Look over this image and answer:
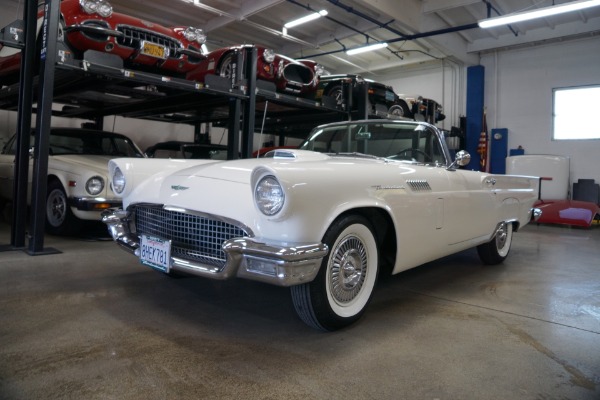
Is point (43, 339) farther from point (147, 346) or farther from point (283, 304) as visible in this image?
point (283, 304)

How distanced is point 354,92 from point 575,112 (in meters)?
7.50

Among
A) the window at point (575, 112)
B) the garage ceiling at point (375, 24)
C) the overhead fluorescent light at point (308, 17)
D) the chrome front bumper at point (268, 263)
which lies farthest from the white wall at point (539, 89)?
the chrome front bumper at point (268, 263)

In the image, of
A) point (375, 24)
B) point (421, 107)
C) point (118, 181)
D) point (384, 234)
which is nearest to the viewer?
point (384, 234)

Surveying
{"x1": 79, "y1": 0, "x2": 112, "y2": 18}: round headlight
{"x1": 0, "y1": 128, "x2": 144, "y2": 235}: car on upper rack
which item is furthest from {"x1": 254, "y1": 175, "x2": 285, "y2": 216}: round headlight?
{"x1": 79, "y1": 0, "x2": 112, "y2": 18}: round headlight

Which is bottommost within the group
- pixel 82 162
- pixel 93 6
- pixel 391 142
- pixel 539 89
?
pixel 82 162

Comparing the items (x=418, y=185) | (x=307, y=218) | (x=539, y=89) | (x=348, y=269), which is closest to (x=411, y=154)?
(x=418, y=185)

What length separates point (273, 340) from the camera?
7.19 ft

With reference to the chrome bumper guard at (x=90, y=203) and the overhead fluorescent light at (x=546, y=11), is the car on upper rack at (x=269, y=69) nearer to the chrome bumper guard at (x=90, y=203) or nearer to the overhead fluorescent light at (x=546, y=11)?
the chrome bumper guard at (x=90, y=203)

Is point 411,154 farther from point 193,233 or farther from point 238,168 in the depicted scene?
point 193,233

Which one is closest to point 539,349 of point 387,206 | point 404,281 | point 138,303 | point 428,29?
point 387,206

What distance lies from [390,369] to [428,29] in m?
10.2

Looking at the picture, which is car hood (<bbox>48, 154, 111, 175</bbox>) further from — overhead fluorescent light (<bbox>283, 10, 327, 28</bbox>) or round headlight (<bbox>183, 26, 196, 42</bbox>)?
overhead fluorescent light (<bbox>283, 10, 327, 28</bbox>)

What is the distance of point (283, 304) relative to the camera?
280 centimetres

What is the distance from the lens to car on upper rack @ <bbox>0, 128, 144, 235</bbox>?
14.8 ft
